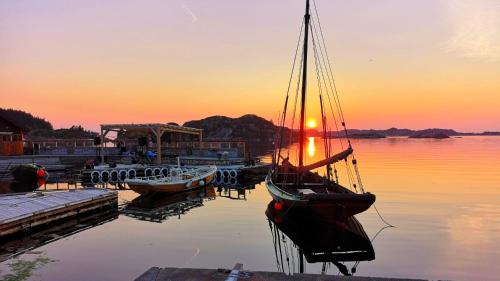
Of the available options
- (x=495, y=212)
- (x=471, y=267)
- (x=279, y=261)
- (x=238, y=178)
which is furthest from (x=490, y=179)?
(x=279, y=261)

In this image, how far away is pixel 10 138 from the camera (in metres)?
56.1

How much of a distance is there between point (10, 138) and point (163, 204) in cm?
3490

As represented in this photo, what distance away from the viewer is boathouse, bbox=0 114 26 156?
54781 millimetres

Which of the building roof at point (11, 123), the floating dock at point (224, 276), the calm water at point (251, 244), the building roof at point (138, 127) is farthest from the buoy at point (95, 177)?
the floating dock at point (224, 276)

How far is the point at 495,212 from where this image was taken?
102 feet

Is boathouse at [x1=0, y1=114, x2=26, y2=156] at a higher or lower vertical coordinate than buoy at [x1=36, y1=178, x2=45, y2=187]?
higher

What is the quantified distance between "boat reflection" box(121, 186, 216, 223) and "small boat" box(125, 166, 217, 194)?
923 millimetres

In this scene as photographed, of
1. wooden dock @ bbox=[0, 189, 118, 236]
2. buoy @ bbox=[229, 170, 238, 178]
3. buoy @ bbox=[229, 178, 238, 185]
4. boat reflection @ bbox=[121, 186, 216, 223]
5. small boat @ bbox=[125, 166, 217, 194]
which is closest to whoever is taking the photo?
wooden dock @ bbox=[0, 189, 118, 236]

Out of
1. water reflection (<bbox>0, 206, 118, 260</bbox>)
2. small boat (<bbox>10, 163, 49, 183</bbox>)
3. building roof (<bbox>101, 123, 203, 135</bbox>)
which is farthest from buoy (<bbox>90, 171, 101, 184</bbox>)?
water reflection (<bbox>0, 206, 118, 260</bbox>)

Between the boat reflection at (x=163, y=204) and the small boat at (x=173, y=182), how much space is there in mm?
923

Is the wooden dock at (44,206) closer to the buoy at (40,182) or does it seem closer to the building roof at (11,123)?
the buoy at (40,182)

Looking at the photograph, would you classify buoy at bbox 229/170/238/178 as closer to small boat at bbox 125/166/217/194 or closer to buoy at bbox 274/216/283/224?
small boat at bbox 125/166/217/194

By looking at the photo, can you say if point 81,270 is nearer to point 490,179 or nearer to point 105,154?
point 105,154

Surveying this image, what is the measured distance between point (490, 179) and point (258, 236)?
43.3 m
